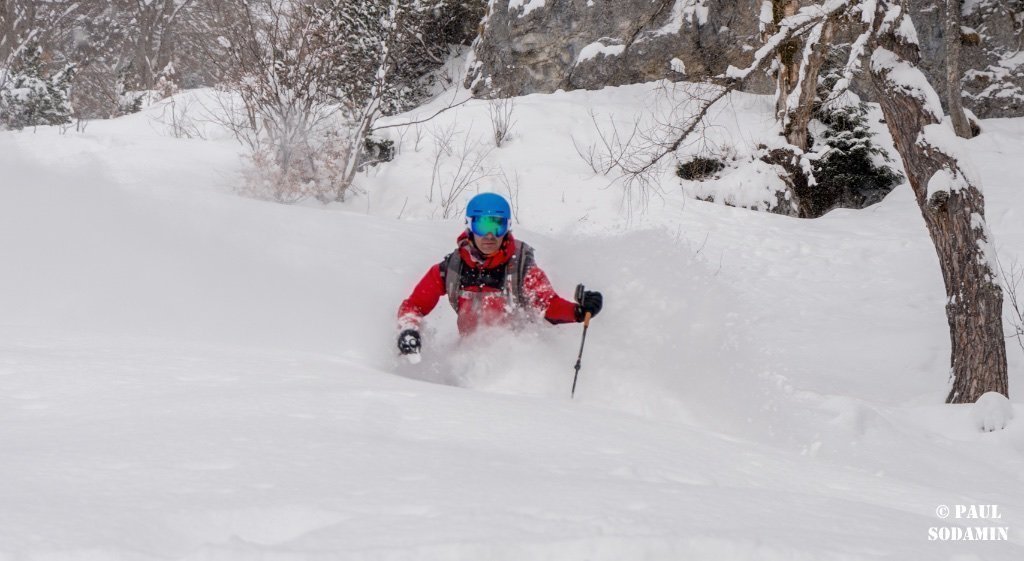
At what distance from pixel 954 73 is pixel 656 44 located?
522 centimetres

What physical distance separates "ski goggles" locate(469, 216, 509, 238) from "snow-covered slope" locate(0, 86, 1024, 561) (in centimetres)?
80

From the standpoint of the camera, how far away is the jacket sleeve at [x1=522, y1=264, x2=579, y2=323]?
508cm

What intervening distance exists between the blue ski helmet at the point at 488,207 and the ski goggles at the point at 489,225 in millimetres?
23

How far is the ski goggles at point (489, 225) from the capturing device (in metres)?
4.73

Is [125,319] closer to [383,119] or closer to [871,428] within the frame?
[871,428]

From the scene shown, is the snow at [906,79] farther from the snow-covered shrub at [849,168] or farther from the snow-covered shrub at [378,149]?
the snow-covered shrub at [378,149]

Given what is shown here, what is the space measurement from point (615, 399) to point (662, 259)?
3122 millimetres

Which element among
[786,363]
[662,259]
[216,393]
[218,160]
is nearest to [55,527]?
[216,393]

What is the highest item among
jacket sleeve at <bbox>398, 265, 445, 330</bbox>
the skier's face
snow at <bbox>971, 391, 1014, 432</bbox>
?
the skier's face

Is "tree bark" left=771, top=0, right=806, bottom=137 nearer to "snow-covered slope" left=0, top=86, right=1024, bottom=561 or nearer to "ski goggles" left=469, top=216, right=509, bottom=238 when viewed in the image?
"snow-covered slope" left=0, top=86, right=1024, bottom=561

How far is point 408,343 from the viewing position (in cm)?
439

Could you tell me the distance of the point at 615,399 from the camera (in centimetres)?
492

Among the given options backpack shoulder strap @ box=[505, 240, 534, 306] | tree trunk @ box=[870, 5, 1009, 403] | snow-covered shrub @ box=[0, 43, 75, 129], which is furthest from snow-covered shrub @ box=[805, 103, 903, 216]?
snow-covered shrub @ box=[0, 43, 75, 129]

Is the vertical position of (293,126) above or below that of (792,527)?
above
